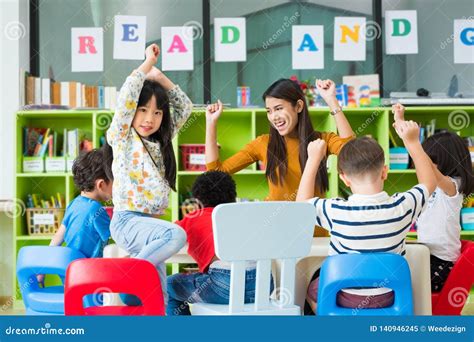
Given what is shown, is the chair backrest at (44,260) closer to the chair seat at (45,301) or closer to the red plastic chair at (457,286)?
the chair seat at (45,301)

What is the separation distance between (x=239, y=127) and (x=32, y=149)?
4.65ft

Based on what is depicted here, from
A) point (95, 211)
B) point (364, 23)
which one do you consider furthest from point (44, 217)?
point (364, 23)

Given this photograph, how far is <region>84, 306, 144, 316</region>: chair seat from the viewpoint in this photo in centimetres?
209

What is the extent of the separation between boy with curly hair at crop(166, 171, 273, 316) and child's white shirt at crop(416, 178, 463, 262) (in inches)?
33.1

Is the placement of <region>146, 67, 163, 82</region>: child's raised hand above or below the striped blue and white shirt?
above

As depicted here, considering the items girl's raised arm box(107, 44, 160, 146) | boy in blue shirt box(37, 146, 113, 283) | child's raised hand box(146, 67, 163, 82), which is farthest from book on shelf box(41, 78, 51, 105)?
girl's raised arm box(107, 44, 160, 146)

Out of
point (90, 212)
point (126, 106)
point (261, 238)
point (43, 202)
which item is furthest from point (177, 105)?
point (43, 202)

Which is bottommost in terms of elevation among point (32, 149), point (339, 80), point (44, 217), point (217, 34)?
point (44, 217)

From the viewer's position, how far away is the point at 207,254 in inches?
89.4

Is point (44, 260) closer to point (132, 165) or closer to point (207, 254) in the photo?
point (132, 165)

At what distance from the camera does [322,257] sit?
2.31 m

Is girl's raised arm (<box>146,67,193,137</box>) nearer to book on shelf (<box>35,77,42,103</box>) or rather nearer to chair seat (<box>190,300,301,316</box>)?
chair seat (<box>190,300,301,316</box>)

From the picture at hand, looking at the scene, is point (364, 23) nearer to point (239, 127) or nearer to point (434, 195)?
point (239, 127)

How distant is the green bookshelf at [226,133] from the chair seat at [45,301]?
230cm
